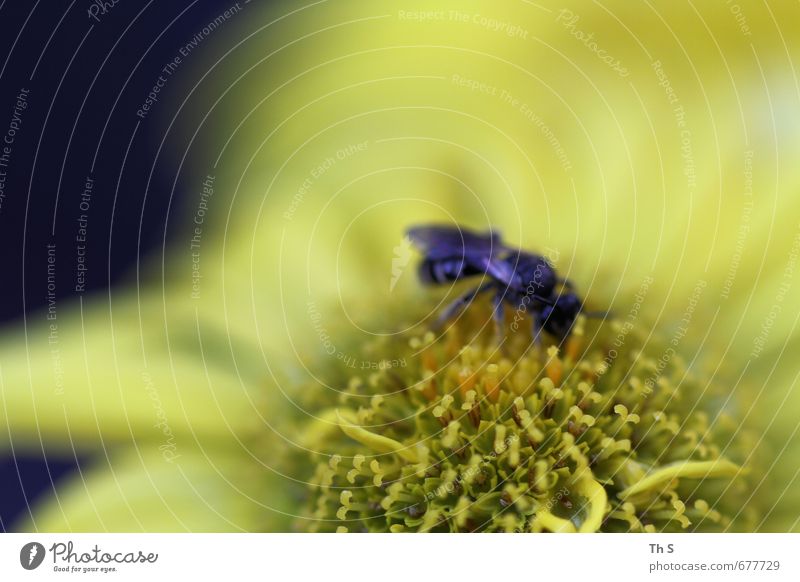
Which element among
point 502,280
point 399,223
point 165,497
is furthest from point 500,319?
point 165,497

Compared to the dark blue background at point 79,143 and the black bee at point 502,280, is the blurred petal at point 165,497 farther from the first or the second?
the black bee at point 502,280

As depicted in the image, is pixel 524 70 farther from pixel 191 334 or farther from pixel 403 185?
A: pixel 191 334

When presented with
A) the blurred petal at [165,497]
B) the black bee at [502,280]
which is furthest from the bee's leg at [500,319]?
the blurred petal at [165,497]

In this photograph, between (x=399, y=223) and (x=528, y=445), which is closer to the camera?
(x=528, y=445)

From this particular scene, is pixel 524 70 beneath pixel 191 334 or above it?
above

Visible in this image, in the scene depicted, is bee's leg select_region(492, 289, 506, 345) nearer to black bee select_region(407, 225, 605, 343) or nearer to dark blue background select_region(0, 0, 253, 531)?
black bee select_region(407, 225, 605, 343)

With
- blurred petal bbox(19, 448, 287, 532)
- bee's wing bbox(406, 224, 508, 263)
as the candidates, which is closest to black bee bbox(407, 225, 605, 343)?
bee's wing bbox(406, 224, 508, 263)

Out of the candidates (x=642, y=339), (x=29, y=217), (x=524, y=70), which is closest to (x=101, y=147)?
(x=29, y=217)

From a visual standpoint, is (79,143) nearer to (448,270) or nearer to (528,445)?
(448,270)
